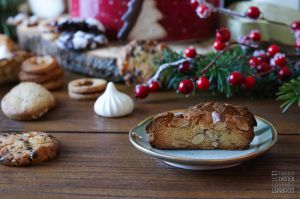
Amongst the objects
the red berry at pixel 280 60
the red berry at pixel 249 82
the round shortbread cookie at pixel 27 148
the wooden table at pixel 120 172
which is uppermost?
the red berry at pixel 280 60

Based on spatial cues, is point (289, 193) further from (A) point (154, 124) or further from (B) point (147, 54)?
(B) point (147, 54)

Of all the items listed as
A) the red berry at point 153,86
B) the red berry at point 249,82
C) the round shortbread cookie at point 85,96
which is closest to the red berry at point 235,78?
the red berry at point 249,82

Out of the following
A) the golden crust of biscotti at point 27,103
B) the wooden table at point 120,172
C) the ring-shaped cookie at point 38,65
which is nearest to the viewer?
the wooden table at point 120,172

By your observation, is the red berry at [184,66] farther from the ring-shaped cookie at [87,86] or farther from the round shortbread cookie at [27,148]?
the round shortbread cookie at [27,148]

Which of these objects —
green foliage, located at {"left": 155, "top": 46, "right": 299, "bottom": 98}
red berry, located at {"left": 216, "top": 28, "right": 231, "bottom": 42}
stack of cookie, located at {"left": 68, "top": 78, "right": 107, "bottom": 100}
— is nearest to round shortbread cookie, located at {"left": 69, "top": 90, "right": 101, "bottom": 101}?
stack of cookie, located at {"left": 68, "top": 78, "right": 107, "bottom": 100}

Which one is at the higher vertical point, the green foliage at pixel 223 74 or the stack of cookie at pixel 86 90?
the green foliage at pixel 223 74

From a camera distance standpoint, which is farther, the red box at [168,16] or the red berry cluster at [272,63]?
the red box at [168,16]

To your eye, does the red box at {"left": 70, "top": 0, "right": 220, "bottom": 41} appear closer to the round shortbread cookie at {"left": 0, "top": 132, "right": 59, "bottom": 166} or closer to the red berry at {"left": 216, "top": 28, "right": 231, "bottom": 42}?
the red berry at {"left": 216, "top": 28, "right": 231, "bottom": 42}

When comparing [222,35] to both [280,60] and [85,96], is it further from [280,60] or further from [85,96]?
[85,96]

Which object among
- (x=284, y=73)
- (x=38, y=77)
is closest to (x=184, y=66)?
(x=284, y=73)
